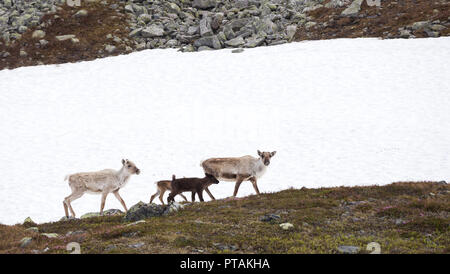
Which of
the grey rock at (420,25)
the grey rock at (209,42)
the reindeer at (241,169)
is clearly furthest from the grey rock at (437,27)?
the reindeer at (241,169)

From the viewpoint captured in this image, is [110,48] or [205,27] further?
[205,27]

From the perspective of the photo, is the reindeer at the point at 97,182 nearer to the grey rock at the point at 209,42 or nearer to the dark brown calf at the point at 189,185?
the dark brown calf at the point at 189,185

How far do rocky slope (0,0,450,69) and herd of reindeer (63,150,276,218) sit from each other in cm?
3053

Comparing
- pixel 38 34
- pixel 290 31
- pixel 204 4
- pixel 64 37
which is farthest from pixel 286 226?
pixel 204 4

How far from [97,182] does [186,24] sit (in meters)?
39.6

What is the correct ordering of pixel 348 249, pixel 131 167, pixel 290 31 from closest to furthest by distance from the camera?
1. pixel 348 249
2. pixel 131 167
3. pixel 290 31

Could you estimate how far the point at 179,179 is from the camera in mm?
17875

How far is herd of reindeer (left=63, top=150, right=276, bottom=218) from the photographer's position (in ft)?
54.0

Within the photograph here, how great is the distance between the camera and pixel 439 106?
30719 mm

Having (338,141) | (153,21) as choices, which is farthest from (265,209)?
(153,21)

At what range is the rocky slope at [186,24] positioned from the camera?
Result: 4584 cm

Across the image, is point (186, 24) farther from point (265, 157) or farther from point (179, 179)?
point (265, 157)

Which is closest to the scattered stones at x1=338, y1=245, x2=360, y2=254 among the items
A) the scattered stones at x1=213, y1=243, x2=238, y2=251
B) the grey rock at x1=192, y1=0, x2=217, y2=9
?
the scattered stones at x1=213, y1=243, x2=238, y2=251
